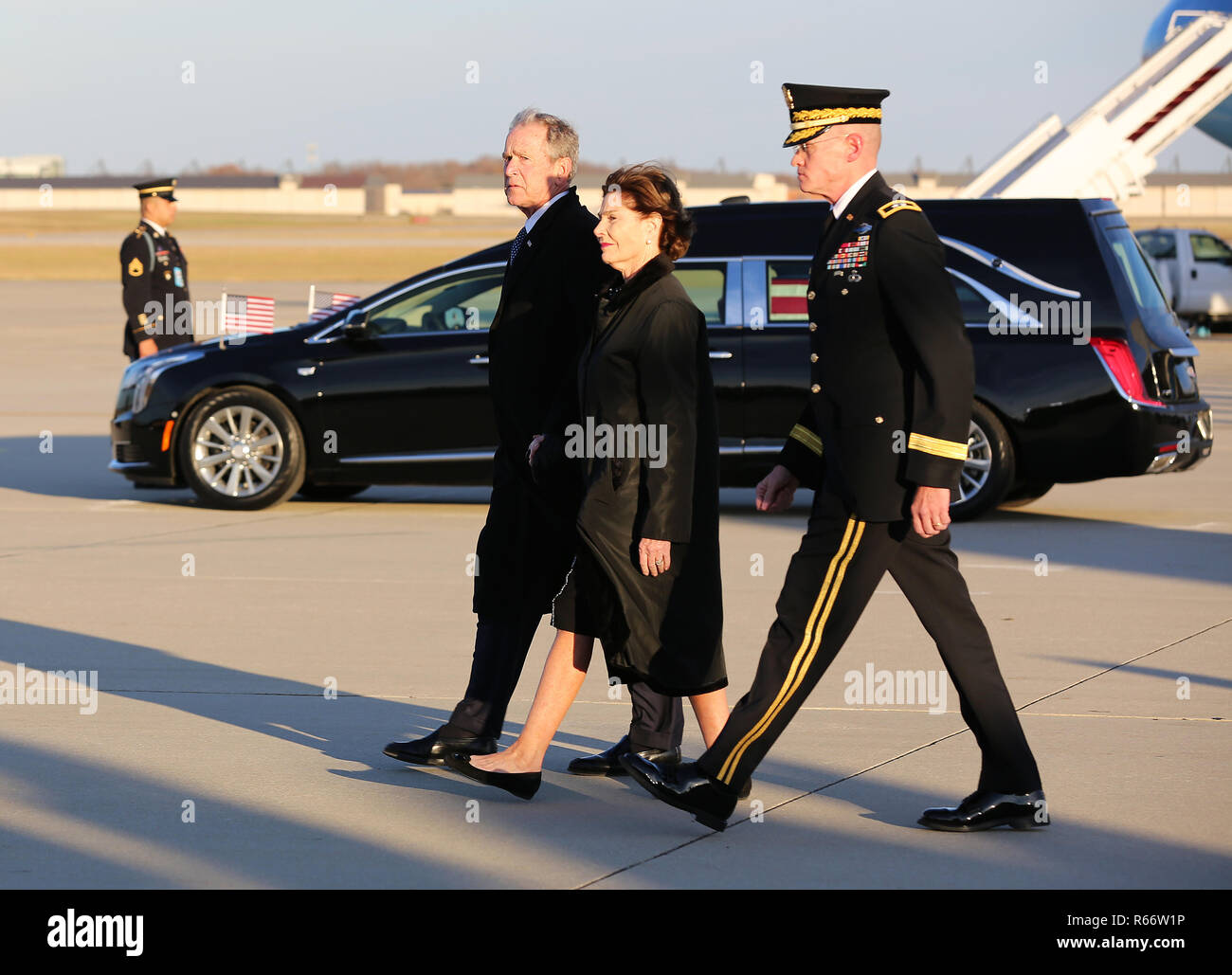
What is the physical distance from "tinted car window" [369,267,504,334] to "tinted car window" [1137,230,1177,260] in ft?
66.0

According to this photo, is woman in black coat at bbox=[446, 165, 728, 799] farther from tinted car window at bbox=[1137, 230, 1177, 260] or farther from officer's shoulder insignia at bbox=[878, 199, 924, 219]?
tinted car window at bbox=[1137, 230, 1177, 260]

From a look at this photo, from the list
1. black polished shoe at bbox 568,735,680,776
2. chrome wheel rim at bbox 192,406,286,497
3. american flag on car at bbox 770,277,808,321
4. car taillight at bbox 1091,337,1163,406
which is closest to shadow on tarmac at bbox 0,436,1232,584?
chrome wheel rim at bbox 192,406,286,497

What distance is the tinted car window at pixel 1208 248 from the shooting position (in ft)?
96.7

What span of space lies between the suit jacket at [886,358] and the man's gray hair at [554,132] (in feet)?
3.42

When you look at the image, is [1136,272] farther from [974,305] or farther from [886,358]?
[886,358]

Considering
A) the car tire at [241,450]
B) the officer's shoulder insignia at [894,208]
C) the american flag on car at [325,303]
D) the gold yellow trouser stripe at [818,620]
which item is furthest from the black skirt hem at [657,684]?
the american flag on car at [325,303]

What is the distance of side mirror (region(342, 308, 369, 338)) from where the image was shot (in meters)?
11.6

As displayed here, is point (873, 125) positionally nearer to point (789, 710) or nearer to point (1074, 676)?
point (789, 710)

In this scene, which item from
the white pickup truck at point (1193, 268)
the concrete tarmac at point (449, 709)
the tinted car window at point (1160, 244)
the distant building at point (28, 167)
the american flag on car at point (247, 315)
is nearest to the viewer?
A: the concrete tarmac at point (449, 709)

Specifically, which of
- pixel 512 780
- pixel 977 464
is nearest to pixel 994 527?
pixel 977 464

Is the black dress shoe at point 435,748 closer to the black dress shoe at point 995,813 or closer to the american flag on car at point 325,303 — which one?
the black dress shoe at point 995,813
